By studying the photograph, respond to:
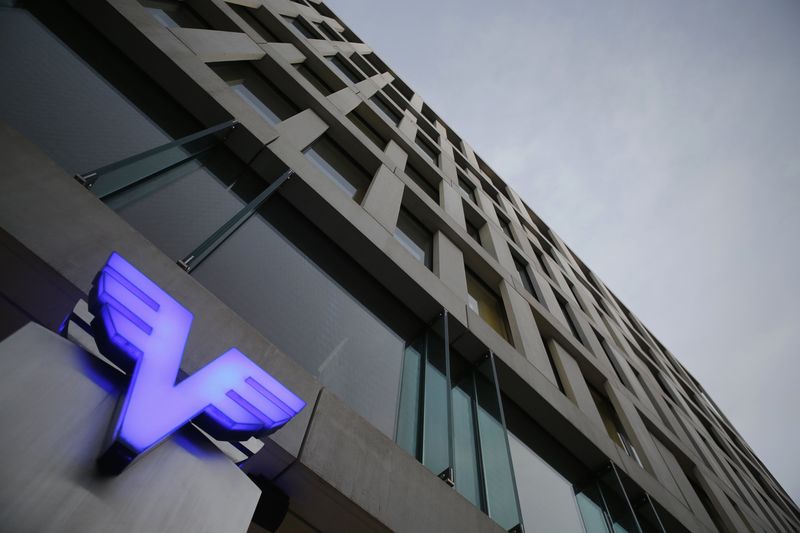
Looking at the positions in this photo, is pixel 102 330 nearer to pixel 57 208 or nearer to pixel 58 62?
pixel 57 208

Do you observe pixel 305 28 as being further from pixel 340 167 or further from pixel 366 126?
pixel 340 167

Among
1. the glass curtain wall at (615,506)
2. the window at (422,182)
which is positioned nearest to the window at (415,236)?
the window at (422,182)

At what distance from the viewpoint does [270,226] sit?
650cm

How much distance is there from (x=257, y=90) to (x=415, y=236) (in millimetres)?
4838

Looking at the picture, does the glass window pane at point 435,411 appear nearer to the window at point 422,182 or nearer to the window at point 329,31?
the window at point 422,182

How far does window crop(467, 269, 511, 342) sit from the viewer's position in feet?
34.4

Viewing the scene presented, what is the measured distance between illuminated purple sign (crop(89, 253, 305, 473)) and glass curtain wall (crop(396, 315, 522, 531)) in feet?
8.87

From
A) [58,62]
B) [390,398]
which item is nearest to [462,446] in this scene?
[390,398]

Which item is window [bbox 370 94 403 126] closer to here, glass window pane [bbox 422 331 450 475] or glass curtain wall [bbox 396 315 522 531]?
glass curtain wall [bbox 396 315 522 531]

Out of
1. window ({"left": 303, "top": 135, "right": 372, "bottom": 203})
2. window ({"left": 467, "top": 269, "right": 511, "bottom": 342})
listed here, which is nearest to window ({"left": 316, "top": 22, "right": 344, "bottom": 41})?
window ({"left": 303, "top": 135, "right": 372, "bottom": 203})

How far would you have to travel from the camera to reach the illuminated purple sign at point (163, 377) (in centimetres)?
273

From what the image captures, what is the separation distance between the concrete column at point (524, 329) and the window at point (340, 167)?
4604 mm

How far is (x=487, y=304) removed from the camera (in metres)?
11.1

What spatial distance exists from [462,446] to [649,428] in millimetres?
9630
